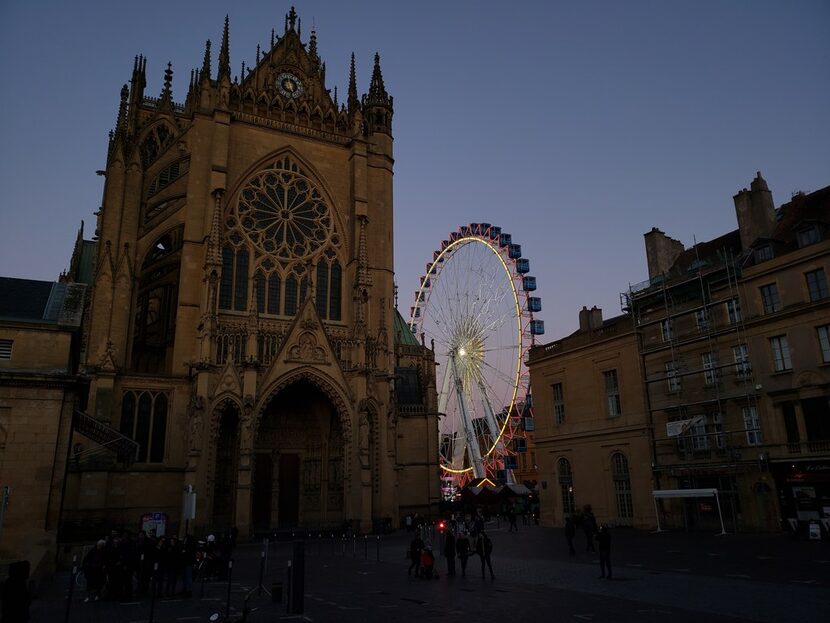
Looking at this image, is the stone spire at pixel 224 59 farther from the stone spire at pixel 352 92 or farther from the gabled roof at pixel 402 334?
the gabled roof at pixel 402 334

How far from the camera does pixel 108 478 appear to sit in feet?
98.8

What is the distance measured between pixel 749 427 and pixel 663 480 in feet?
17.1

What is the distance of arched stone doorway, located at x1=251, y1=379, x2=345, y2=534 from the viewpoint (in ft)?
116

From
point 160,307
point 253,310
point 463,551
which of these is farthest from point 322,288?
point 463,551

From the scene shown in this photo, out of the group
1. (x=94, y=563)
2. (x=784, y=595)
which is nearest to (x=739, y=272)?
(x=784, y=595)

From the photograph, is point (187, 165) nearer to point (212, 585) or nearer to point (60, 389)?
point (60, 389)

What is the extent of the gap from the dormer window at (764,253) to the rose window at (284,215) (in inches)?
925

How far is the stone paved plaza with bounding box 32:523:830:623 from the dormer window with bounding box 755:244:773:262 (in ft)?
41.1

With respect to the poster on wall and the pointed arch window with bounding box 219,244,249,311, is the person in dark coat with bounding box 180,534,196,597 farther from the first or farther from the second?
the pointed arch window with bounding box 219,244,249,311

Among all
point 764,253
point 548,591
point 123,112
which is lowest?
point 548,591

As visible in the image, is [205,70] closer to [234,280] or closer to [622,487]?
[234,280]

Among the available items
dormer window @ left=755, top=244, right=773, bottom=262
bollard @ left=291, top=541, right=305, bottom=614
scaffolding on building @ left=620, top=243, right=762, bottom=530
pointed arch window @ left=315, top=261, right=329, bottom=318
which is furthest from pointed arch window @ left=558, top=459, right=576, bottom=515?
bollard @ left=291, top=541, right=305, bottom=614

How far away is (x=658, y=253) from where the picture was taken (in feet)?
125

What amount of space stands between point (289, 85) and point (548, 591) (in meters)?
37.9
